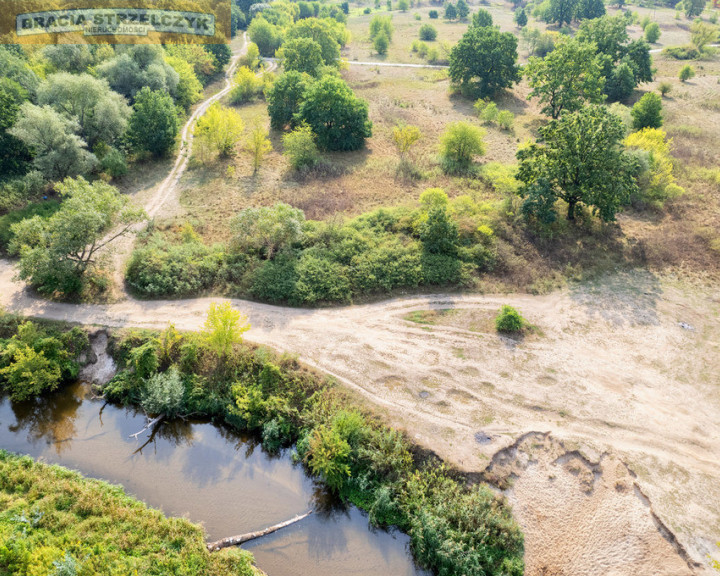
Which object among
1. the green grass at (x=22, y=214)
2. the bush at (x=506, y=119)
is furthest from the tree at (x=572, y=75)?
the green grass at (x=22, y=214)

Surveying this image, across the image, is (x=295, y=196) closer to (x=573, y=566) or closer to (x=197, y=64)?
(x=573, y=566)

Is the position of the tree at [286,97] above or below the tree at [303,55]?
below

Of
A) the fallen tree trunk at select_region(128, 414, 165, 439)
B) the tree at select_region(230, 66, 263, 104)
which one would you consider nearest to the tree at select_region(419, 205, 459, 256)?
the fallen tree trunk at select_region(128, 414, 165, 439)

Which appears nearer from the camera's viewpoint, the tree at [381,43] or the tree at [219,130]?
the tree at [219,130]

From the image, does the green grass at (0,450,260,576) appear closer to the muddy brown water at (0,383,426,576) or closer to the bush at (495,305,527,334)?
the muddy brown water at (0,383,426,576)

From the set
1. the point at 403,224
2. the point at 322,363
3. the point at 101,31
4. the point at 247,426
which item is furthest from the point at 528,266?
the point at 101,31

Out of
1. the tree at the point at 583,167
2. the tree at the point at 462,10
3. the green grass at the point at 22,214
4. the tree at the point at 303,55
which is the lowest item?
the green grass at the point at 22,214

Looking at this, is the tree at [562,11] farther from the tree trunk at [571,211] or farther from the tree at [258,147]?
the tree at [258,147]
